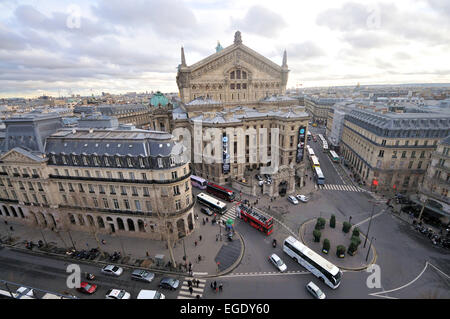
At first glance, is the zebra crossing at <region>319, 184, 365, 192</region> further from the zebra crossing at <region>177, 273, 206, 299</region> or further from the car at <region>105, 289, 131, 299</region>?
the car at <region>105, 289, 131, 299</region>

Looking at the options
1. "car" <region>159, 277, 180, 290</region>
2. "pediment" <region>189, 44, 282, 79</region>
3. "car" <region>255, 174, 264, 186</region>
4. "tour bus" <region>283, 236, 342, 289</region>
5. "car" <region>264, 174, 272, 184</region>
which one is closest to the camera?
"tour bus" <region>283, 236, 342, 289</region>

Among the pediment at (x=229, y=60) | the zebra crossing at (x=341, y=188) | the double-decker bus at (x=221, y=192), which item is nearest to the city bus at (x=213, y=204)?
the double-decker bus at (x=221, y=192)

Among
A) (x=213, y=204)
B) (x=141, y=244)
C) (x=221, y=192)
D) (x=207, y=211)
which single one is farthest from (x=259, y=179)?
(x=141, y=244)

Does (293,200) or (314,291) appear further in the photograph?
(293,200)

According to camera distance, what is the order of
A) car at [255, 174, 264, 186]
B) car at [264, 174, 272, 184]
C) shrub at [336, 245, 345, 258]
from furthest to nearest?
car at [255, 174, 264, 186]
car at [264, 174, 272, 184]
shrub at [336, 245, 345, 258]

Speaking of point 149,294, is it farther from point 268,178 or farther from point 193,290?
point 268,178

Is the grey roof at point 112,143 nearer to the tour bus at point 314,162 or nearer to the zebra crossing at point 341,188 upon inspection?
the zebra crossing at point 341,188

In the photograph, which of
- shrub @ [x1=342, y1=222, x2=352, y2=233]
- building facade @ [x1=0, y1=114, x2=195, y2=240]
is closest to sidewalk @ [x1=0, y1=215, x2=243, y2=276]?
building facade @ [x1=0, y1=114, x2=195, y2=240]
